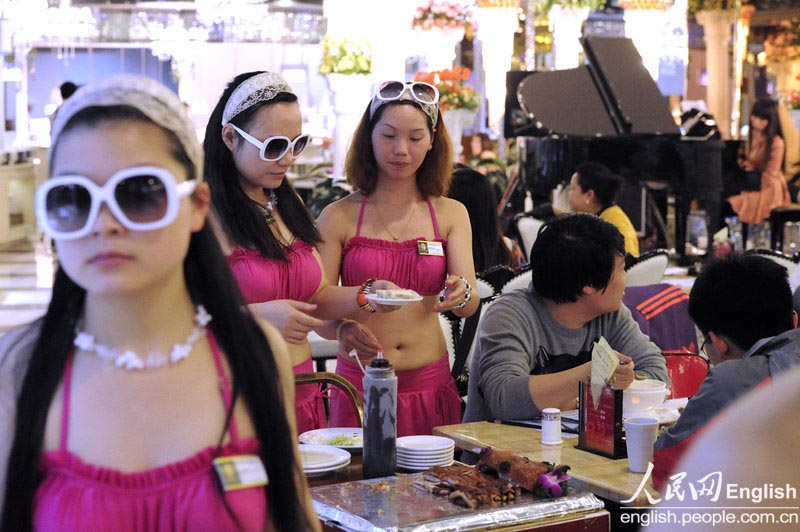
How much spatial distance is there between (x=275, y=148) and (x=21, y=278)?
9.04 meters

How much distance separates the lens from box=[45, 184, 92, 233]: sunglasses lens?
Result: 128 cm

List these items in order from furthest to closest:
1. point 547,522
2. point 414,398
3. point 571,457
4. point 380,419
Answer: point 414,398, point 571,457, point 380,419, point 547,522

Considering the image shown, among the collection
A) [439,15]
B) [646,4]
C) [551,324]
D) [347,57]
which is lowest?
[551,324]

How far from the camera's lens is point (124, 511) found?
1.31 meters

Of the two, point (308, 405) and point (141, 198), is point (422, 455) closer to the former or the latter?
point (308, 405)

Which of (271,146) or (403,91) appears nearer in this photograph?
(271,146)

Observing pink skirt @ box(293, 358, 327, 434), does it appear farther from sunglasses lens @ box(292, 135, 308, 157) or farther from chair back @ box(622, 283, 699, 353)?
chair back @ box(622, 283, 699, 353)

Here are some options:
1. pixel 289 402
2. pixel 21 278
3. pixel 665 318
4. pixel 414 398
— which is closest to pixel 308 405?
pixel 414 398

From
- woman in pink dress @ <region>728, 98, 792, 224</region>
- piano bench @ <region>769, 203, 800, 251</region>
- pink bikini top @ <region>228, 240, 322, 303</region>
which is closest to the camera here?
pink bikini top @ <region>228, 240, 322, 303</region>

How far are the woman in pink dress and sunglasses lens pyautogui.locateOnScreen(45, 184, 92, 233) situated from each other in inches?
441

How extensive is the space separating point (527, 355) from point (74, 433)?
1998mm

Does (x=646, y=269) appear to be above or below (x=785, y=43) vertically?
below

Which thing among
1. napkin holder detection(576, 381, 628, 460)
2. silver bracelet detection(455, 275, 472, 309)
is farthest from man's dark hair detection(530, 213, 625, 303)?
napkin holder detection(576, 381, 628, 460)

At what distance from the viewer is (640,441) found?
8.25 feet
